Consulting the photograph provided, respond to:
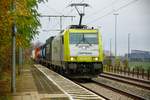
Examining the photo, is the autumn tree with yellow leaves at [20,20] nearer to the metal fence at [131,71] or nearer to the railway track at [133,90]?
the railway track at [133,90]

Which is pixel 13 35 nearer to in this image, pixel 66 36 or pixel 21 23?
pixel 21 23

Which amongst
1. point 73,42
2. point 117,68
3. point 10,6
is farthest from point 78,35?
point 117,68

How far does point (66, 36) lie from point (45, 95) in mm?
11505

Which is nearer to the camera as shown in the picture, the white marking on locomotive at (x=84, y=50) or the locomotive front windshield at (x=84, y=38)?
the white marking on locomotive at (x=84, y=50)

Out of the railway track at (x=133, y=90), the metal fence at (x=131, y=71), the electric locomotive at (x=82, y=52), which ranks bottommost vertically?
the railway track at (x=133, y=90)

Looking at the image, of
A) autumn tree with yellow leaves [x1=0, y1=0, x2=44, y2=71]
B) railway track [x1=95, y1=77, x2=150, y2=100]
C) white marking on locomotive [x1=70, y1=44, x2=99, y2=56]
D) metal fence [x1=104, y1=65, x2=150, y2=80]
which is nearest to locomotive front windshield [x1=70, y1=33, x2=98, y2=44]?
white marking on locomotive [x1=70, y1=44, x2=99, y2=56]

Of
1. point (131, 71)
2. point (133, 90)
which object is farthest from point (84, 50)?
point (131, 71)

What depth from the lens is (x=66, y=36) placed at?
3064cm

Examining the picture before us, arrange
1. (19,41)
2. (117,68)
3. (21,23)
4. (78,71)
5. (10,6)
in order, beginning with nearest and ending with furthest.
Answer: (10,6)
(21,23)
(19,41)
(78,71)
(117,68)

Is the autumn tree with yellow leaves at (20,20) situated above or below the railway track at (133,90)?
above

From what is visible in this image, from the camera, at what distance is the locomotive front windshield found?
30.5 meters

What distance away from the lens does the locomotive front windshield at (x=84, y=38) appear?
30.5m

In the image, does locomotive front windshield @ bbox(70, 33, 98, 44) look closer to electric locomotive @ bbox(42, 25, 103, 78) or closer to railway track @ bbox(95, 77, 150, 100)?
electric locomotive @ bbox(42, 25, 103, 78)

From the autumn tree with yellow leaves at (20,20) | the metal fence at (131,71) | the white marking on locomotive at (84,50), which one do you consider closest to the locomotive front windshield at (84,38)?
the white marking on locomotive at (84,50)
